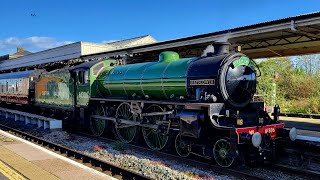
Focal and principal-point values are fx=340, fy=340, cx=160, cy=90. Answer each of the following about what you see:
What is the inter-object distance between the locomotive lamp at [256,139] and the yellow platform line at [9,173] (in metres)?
5.06

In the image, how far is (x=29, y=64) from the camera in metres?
35.5

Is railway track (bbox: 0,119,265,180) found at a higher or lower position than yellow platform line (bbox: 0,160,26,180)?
lower

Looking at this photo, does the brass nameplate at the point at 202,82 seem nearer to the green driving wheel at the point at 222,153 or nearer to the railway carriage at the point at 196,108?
the railway carriage at the point at 196,108

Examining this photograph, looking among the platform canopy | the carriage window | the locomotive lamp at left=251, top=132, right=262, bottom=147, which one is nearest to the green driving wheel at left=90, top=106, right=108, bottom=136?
the carriage window

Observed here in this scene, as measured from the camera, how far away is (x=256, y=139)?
797 centimetres

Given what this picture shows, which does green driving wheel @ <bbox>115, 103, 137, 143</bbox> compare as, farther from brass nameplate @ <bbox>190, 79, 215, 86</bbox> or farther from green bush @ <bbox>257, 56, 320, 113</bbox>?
green bush @ <bbox>257, 56, 320, 113</bbox>

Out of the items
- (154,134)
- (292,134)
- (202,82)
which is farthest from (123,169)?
(292,134)

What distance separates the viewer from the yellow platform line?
694 cm

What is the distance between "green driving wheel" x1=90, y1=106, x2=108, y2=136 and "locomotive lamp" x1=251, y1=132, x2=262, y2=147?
7116mm

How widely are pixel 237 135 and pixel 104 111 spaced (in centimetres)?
703

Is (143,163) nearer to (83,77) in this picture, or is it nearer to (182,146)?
(182,146)

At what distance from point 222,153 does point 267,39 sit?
7944mm

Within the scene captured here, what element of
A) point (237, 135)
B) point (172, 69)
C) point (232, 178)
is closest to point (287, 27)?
point (172, 69)

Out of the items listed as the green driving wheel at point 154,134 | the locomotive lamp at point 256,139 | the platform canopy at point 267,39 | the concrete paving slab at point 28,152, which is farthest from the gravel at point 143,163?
the platform canopy at point 267,39
